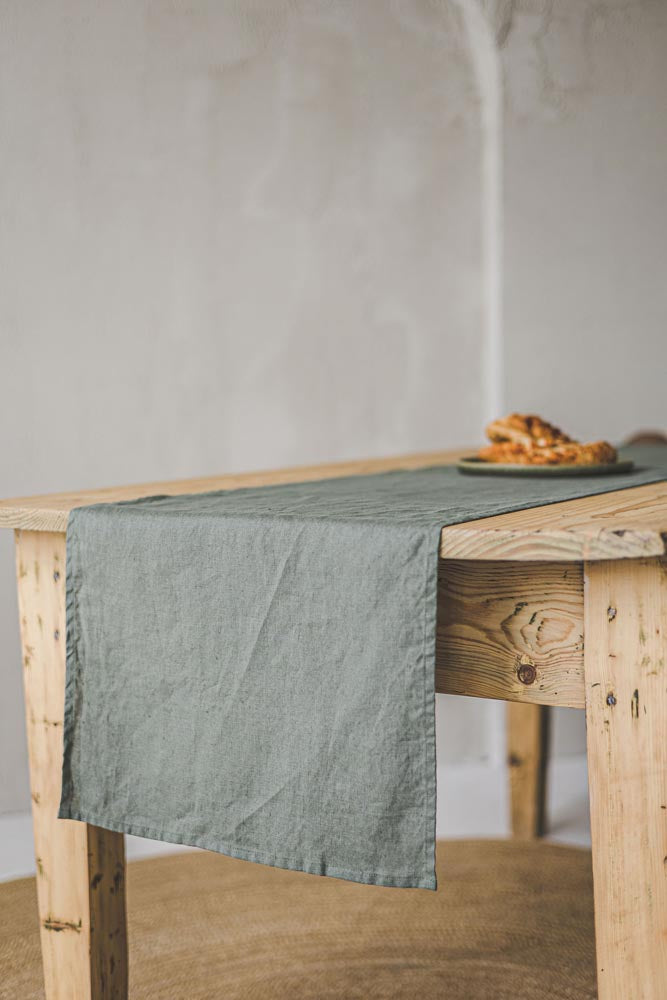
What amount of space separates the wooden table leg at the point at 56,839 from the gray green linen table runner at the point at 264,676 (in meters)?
0.12

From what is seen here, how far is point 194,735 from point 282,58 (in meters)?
2.33

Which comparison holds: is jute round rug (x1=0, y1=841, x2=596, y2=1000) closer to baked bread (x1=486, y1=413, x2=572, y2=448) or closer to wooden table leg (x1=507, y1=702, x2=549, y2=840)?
wooden table leg (x1=507, y1=702, x2=549, y2=840)

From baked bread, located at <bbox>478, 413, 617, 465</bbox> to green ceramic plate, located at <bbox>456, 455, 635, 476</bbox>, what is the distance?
0.8 inches

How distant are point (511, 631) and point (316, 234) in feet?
7.01

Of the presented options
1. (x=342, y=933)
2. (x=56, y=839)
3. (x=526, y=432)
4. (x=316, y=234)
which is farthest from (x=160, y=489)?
(x=316, y=234)

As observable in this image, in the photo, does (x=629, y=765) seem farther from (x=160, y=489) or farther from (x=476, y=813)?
(x=476, y=813)

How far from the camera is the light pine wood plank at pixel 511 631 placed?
121 cm

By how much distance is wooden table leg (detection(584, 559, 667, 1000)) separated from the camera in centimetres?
115

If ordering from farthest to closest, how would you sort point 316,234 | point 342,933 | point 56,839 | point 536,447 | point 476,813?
point 316,234 → point 476,813 → point 342,933 → point 536,447 → point 56,839

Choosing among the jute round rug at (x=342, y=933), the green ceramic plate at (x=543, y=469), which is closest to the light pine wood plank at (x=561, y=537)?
the green ceramic plate at (x=543, y=469)

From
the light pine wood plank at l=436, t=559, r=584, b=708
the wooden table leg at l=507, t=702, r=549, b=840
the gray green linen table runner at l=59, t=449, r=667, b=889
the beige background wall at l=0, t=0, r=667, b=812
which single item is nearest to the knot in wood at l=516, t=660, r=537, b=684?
the light pine wood plank at l=436, t=559, r=584, b=708

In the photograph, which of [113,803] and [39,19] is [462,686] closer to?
[113,803]

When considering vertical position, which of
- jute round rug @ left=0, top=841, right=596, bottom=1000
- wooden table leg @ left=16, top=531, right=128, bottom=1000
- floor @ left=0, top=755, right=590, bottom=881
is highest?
wooden table leg @ left=16, top=531, right=128, bottom=1000

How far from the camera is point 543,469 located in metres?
1.74
